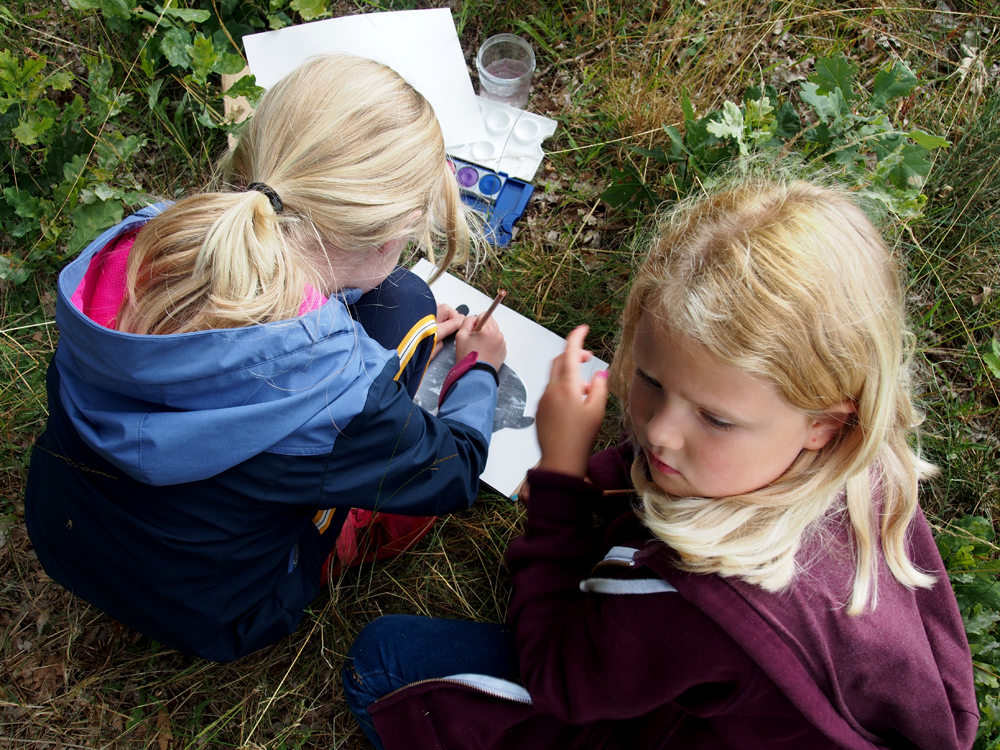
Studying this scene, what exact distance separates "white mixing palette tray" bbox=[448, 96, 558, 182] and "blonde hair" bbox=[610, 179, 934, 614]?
1225 mm

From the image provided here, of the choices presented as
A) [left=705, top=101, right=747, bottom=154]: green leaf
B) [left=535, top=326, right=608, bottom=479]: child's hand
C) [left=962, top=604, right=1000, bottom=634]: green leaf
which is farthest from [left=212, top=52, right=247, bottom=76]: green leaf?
[left=962, top=604, right=1000, bottom=634]: green leaf

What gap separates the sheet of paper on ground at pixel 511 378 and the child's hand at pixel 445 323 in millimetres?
31

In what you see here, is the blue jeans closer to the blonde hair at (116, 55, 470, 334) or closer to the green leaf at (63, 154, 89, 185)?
the blonde hair at (116, 55, 470, 334)

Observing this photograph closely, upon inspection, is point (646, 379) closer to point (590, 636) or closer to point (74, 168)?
point (590, 636)

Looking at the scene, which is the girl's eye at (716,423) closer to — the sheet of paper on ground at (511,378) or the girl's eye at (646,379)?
the girl's eye at (646,379)

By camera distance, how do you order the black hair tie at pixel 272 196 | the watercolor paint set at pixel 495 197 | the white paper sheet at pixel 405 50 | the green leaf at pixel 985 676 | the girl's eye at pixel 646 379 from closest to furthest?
1. the girl's eye at pixel 646 379
2. the black hair tie at pixel 272 196
3. the green leaf at pixel 985 676
4. the watercolor paint set at pixel 495 197
5. the white paper sheet at pixel 405 50

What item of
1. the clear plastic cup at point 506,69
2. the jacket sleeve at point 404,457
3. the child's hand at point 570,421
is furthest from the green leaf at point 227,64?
the child's hand at point 570,421

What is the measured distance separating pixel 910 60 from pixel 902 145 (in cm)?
97

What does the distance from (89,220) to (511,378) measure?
58.0 inches

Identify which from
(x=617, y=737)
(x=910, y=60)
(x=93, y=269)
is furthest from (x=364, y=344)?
(x=910, y=60)

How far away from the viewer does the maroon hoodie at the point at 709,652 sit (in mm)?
1039

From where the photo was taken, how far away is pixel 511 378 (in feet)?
6.68

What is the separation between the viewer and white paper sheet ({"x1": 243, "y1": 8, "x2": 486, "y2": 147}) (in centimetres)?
238

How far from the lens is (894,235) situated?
1994mm
